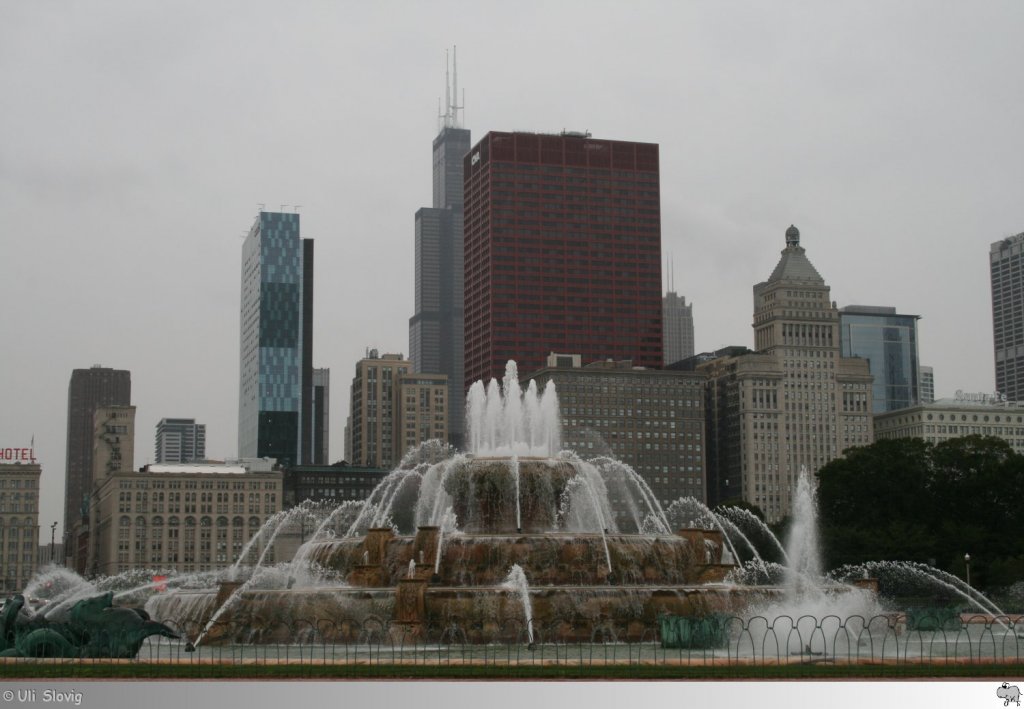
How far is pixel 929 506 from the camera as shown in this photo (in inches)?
4050

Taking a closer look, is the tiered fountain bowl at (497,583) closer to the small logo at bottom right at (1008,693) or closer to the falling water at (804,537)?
the small logo at bottom right at (1008,693)

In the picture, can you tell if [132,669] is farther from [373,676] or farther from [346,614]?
[346,614]

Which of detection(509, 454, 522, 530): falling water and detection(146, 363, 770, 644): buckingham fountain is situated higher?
detection(509, 454, 522, 530): falling water

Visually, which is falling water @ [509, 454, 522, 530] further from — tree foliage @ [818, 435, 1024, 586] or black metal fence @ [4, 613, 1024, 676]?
tree foliage @ [818, 435, 1024, 586]

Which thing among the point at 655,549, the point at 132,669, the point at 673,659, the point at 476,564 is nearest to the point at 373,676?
the point at 132,669

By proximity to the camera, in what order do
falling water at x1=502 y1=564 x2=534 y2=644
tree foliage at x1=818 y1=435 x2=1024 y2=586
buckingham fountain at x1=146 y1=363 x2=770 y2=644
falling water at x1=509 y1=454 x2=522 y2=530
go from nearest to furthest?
1. falling water at x1=502 y1=564 x2=534 y2=644
2. buckingham fountain at x1=146 y1=363 x2=770 y2=644
3. falling water at x1=509 y1=454 x2=522 y2=530
4. tree foliage at x1=818 y1=435 x2=1024 y2=586

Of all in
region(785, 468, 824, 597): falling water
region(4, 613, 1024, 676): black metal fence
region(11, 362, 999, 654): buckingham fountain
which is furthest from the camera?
region(785, 468, 824, 597): falling water

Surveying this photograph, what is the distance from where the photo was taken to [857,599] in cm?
4744

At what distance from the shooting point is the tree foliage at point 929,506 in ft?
301

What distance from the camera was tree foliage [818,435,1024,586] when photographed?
91.8 m

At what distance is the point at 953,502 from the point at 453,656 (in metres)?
75.1

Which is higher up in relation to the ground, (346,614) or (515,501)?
(515,501)

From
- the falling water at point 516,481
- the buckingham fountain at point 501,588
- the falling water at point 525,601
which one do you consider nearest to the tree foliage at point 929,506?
the falling water at point 516,481

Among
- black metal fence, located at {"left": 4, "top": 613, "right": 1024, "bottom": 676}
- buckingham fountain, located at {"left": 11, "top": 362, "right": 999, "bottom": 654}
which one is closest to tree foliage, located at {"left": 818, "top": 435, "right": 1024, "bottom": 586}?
buckingham fountain, located at {"left": 11, "top": 362, "right": 999, "bottom": 654}
